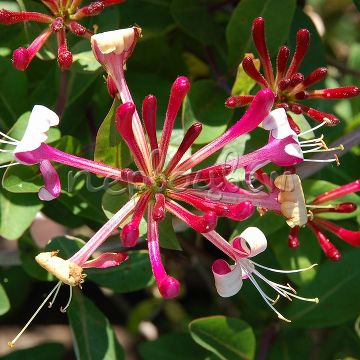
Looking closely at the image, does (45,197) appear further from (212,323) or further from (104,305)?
(104,305)

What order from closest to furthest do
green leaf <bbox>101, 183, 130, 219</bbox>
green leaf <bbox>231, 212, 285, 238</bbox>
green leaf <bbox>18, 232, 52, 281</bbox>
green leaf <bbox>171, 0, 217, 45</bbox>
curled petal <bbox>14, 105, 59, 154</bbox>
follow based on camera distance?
curled petal <bbox>14, 105, 59, 154</bbox> → green leaf <bbox>101, 183, 130, 219</bbox> → green leaf <bbox>231, 212, 285, 238</bbox> → green leaf <bbox>18, 232, 52, 281</bbox> → green leaf <bbox>171, 0, 217, 45</bbox>

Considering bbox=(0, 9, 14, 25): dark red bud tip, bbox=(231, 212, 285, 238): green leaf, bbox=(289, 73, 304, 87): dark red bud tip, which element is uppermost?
bbox=(0, 9, 14, 25): dark red bud tip

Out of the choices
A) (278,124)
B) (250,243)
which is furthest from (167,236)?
(278,124)

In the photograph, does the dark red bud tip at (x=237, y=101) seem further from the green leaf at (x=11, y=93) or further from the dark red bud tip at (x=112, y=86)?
the green leaf at (x=11, y=93)

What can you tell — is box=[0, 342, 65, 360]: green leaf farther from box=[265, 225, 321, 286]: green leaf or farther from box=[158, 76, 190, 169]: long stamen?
box=[158, 76, 190, 169]: long stamen

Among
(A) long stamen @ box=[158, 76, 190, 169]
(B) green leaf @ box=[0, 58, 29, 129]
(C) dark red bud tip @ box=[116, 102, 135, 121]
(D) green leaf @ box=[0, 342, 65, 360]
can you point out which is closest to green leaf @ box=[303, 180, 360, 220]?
(A) long stamen @ box=[158, 76, 190, 169]

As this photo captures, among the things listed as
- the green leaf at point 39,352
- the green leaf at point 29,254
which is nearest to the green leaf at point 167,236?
the green leaf at point 29,254
